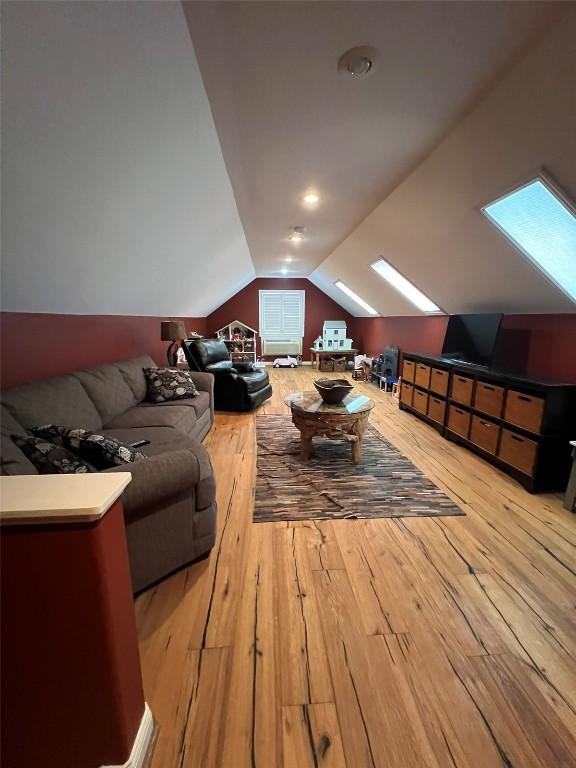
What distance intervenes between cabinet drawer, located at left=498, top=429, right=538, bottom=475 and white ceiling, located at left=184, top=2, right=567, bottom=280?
2.30 metres

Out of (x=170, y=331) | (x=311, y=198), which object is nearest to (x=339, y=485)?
(x=311, y=198)

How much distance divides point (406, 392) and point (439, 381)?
2.84 feet

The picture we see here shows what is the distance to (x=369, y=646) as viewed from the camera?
1.32m

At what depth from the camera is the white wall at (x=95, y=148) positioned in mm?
1117

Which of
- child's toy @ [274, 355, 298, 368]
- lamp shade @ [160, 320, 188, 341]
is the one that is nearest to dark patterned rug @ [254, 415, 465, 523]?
lamp shade @ [160, 320, 188, 341]

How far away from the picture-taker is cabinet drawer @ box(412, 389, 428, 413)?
13.4 ft

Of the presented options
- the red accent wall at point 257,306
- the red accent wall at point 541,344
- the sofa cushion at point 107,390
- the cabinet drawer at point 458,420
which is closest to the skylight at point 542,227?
the red accent wall at point 541,344

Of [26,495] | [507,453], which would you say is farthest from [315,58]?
[507,453]

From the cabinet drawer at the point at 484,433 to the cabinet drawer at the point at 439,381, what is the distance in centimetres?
57

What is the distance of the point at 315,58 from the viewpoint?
1.42 m

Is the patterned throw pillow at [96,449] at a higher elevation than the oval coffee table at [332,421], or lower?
higher

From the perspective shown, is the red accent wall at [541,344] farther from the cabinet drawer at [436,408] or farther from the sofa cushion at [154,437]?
the sofa cushion at [154,437]

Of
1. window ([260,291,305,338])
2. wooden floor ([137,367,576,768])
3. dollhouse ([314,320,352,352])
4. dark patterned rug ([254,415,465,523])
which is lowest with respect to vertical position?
wooden floor ([137,367,576,768])

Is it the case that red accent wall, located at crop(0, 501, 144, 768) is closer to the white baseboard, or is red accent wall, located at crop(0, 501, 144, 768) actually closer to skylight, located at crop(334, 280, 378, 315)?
the white baseboard
